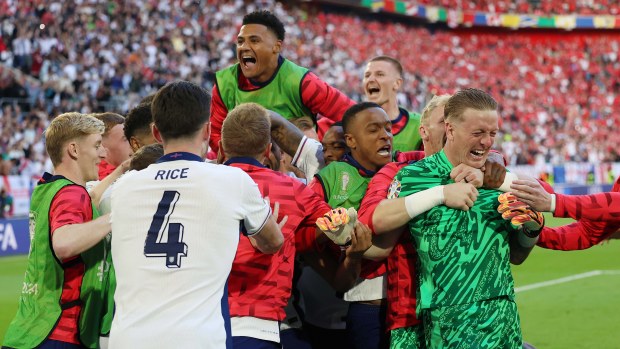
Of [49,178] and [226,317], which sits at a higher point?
[49,178]

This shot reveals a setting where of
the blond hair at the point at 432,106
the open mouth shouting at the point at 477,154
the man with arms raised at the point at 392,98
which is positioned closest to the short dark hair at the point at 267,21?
the man with arms raised at the point at 392,98

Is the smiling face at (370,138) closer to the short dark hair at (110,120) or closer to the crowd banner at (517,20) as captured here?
the short dark hair at (110,120)

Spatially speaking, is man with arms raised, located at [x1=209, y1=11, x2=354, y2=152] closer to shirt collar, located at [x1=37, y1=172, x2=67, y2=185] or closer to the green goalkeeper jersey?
shirt collar, located at [x1=37, y1=172, x2=67, y2=185]

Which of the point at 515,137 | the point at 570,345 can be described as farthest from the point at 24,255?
the point at 515,137

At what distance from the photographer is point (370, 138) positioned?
5.11 meters

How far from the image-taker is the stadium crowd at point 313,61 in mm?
22391

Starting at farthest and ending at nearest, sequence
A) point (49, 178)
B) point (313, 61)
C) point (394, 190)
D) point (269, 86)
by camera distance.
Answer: point (313, 61) → point (269, 86) → point (49, 178) → point (394, 190)

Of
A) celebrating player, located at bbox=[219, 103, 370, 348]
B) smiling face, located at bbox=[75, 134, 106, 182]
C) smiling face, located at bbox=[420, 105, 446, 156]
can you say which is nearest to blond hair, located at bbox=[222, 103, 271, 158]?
celebrating player, located at bbox=[219, 103, 370, 348]

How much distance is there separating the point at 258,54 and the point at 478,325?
3.05 metres

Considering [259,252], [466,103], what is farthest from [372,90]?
[259,252]

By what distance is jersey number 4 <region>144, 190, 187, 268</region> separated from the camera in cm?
350

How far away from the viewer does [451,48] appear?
48.6m

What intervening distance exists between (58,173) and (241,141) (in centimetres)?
102

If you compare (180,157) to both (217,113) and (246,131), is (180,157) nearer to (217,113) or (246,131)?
(246,131)
